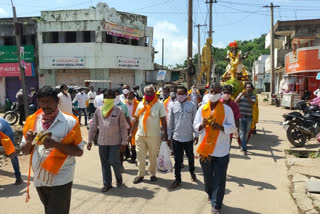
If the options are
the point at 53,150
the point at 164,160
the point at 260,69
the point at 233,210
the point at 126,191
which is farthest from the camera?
the point at 260,69

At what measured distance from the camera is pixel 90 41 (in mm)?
24562

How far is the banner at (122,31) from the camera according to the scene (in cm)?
2395

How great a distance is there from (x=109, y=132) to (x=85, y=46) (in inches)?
818

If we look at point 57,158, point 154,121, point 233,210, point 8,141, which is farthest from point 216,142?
point 8,141

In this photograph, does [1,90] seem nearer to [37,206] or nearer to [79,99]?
[79,99]

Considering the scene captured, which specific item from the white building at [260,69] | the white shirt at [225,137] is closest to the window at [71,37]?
the white shirt at [225,137]

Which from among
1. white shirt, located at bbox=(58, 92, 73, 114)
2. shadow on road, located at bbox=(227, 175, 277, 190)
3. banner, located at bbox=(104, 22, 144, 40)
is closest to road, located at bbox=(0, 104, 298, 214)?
shadow on road, located at bbox=(227, 175, 277, 190)

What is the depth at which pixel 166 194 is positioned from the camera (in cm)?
460

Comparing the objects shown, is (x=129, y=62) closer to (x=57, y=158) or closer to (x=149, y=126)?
(x=149, y=126)

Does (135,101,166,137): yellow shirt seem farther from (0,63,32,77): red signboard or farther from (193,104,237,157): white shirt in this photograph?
(0,63,32,77): red signboard

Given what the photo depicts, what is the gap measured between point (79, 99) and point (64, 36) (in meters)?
14.9

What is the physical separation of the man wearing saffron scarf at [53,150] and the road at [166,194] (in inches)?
60.2

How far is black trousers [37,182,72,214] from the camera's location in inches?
103

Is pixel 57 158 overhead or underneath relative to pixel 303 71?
underneath
